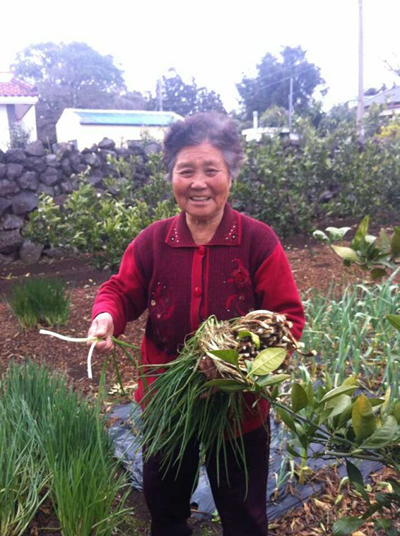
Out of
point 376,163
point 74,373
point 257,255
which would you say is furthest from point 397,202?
point 257,255

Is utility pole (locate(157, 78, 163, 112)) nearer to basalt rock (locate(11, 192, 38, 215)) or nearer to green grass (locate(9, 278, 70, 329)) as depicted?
basalt rock (locate(11, 192, 38, 215))

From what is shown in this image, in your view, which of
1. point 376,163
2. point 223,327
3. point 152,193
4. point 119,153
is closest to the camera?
point 223,327

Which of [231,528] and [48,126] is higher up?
[48,126]

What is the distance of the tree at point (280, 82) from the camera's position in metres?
35.2

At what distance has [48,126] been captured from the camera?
105ft

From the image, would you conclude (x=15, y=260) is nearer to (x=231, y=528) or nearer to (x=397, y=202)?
(x=397, y=202)

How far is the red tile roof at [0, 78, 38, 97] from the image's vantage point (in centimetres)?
2445

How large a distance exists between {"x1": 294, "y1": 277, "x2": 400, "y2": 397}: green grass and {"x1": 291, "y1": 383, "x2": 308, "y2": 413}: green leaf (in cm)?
159

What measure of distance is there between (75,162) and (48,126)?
25590 millimetres

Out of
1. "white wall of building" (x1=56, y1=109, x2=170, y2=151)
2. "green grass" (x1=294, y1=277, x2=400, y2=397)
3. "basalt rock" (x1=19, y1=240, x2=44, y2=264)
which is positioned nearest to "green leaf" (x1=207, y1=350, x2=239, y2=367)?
"green grass" (x1=294, y1=277, x2=400, y2=397)

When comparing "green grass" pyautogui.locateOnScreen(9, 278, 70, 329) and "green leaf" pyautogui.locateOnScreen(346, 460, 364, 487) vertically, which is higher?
"green leaf" pyautogui.locateOnScreen(346, 460, 364, 487)

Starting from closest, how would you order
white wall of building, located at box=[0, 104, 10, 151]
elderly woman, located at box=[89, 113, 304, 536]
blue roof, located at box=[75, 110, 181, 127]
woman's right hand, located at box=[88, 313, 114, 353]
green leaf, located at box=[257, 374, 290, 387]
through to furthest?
green leaf, located at box=[257, 374, 290, 387] < woman's right hand, located at box=[88, 313, 114, 353] < elderly woman, located at box=[89, 113, 304, 536] < white wall of building, located at box=[0, 104, 10, 151] < blue roof, located at box=[75, 110, 181, 127]

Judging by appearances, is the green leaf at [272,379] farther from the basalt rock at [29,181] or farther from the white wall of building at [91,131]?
the white wall of building at [91,131]

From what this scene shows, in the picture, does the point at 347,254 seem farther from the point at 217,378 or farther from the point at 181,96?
the point at 181,96
